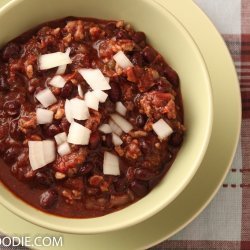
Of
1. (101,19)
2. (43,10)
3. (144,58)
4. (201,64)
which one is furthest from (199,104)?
(43,10)

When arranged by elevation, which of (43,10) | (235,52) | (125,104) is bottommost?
(235,52)

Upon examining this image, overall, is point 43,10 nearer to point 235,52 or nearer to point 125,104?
point 125,104

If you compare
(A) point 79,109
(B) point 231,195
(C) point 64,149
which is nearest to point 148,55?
(A) point 79,109

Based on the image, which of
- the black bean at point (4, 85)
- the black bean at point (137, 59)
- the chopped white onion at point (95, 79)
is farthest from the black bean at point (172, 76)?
the black bean at point (4, 85)

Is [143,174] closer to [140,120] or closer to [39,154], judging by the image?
[140,120]

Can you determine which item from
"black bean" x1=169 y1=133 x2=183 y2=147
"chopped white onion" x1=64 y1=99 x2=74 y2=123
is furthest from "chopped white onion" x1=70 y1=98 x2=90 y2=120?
"black bean" x1=169 y1=133 x2=183 y2=147

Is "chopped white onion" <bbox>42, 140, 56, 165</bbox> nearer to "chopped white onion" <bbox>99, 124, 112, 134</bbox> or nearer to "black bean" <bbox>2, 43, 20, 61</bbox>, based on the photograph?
"chopped white onion" <bbox>99, 124, 112, 134</bbox>
